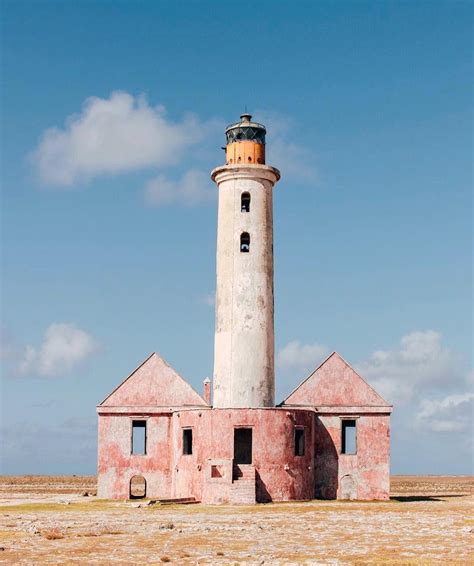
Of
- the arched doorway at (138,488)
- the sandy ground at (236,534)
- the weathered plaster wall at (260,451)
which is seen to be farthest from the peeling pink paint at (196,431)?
the sandy ground at (236,534)

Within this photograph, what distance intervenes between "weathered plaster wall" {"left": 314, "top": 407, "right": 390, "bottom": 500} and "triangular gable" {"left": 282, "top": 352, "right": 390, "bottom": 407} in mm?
598

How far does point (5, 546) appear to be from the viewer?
22.9 metres

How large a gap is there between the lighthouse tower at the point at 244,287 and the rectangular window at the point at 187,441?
5.52 feet

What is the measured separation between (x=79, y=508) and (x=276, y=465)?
817 cm

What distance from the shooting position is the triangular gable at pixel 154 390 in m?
45.2

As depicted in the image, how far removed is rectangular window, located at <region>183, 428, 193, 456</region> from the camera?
42.2m

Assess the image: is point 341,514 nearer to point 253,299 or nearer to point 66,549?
point 253,299

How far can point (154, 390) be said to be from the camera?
4547 centimetres

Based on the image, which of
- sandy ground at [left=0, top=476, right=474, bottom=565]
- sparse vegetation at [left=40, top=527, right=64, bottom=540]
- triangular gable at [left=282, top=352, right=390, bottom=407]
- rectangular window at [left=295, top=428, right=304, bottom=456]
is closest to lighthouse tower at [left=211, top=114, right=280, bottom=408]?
Answer: rectangular window at [left=295, top=428, right=304, bottom=456]

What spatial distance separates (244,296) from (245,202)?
4.41 m

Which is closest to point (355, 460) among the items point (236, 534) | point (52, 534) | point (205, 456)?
point (205, 456)

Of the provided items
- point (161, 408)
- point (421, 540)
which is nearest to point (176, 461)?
point (161, 408)

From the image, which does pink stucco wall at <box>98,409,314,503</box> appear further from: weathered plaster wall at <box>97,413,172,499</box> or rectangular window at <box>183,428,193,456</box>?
rectangular window at <box>183,428,193,456</box>

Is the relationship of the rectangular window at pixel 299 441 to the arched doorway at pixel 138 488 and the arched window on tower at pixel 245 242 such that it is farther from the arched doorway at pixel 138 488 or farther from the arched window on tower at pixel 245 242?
the arched doorway at pixel 138 488
